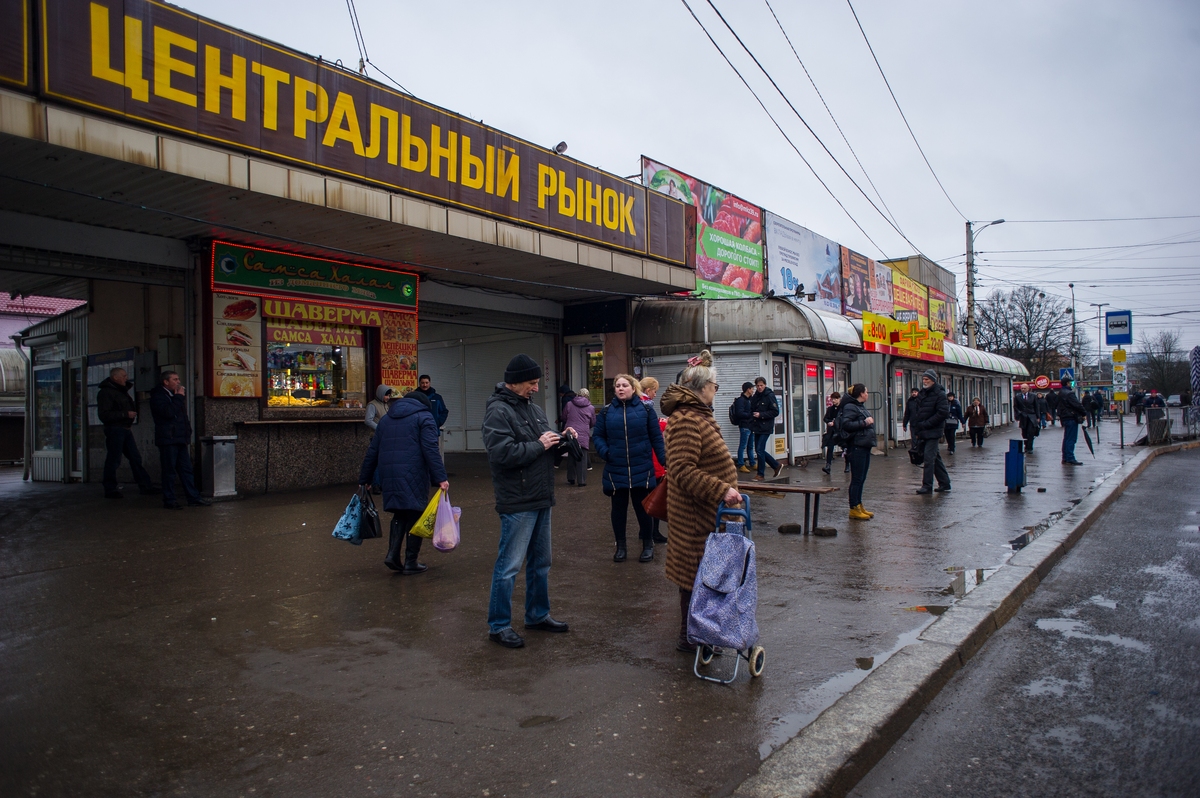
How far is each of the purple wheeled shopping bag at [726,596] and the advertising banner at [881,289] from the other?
1192 inches

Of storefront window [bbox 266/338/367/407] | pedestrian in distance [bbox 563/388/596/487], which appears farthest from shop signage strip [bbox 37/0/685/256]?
storefront window [bbox 266/338/367/407]

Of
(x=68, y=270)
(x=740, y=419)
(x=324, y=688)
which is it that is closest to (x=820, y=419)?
(x=740, y=419)

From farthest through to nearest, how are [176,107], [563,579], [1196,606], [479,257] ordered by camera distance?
[479,257]
[176,107]
[563,579]
[1196,606]

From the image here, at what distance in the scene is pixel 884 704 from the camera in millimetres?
3623

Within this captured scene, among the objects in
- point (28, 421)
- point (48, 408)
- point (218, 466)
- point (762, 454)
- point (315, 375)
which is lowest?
point (762, 454)

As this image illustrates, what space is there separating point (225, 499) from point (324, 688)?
291 inches

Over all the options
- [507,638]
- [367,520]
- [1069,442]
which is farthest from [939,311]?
[507,638]

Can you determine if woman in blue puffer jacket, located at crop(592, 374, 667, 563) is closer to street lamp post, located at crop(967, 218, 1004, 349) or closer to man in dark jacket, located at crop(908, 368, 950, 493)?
man in dark jacket, located at crop(908, 368, 950, 493)

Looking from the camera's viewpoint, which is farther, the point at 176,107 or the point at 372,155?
the point at 372,155

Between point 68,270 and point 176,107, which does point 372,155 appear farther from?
point 68,270

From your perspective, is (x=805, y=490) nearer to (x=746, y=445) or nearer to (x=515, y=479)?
(x=515, y=479)

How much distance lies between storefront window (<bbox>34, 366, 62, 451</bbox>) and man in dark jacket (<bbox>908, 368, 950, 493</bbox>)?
13883mm

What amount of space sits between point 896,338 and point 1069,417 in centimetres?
428

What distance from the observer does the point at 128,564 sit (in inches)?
265
